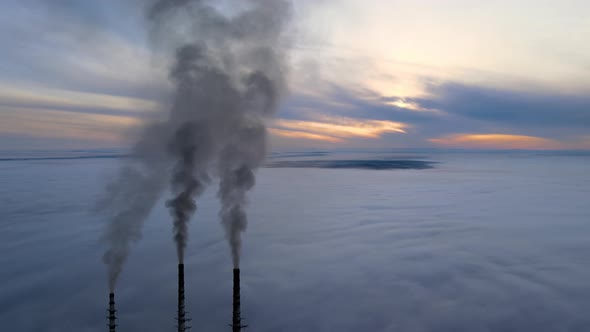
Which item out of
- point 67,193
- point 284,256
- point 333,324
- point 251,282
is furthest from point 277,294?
point 67,193

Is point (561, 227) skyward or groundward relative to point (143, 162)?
groundward

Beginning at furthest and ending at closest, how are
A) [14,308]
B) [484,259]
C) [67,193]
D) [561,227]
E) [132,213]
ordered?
[67,193] → [561,227] → [484,259] → [132,213] → [14,308]

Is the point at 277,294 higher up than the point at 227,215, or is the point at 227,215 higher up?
the point at 227,215

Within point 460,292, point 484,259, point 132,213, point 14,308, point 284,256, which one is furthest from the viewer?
point 284,256

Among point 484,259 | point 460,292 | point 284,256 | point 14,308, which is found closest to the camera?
point 14,308

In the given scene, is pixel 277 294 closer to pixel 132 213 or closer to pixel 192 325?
pixel 192 325

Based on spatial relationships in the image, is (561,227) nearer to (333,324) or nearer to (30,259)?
(333,324)

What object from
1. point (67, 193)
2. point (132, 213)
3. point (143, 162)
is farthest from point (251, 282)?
point (67, 193)

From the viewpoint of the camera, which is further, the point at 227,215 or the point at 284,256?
the point at 284,256

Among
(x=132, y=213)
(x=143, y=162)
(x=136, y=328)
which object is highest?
(x=143, y=162)
